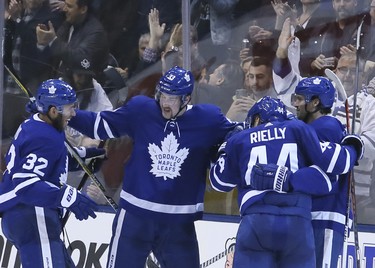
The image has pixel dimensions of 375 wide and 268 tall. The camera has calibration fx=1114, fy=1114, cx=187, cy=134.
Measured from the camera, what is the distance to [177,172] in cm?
526

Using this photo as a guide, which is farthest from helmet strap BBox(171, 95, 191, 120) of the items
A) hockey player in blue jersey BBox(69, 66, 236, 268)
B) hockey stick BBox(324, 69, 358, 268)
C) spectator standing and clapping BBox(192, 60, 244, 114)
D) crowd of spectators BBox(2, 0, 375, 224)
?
spectator standing and clapping BBox(192, 60, 244, 114)

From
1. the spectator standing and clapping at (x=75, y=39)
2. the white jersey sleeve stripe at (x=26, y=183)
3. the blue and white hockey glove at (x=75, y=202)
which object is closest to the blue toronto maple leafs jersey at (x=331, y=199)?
the blue and white hockey glove at (x=75, y=202)

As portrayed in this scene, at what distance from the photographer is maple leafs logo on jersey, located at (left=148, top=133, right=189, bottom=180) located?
5.24 m

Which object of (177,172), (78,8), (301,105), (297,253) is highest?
(78,8)

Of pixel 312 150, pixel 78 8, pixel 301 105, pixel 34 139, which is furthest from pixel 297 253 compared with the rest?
pixel 78 8

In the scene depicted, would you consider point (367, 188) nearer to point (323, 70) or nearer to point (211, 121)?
point (323, 70)

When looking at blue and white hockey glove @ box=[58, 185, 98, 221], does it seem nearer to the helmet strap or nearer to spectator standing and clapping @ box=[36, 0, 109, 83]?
the helmet strap

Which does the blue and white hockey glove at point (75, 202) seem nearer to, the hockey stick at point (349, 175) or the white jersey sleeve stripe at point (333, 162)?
the white jersey sleeve stripe at point (333, 162)

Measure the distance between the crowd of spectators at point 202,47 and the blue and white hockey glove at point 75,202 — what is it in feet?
4.67

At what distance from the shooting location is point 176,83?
17.0 ft

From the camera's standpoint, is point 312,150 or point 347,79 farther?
point 347,79

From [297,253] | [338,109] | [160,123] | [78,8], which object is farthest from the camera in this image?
[78,8]

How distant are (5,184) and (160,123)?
0.78 m

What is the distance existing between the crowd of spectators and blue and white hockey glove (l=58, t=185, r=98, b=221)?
1.42m
